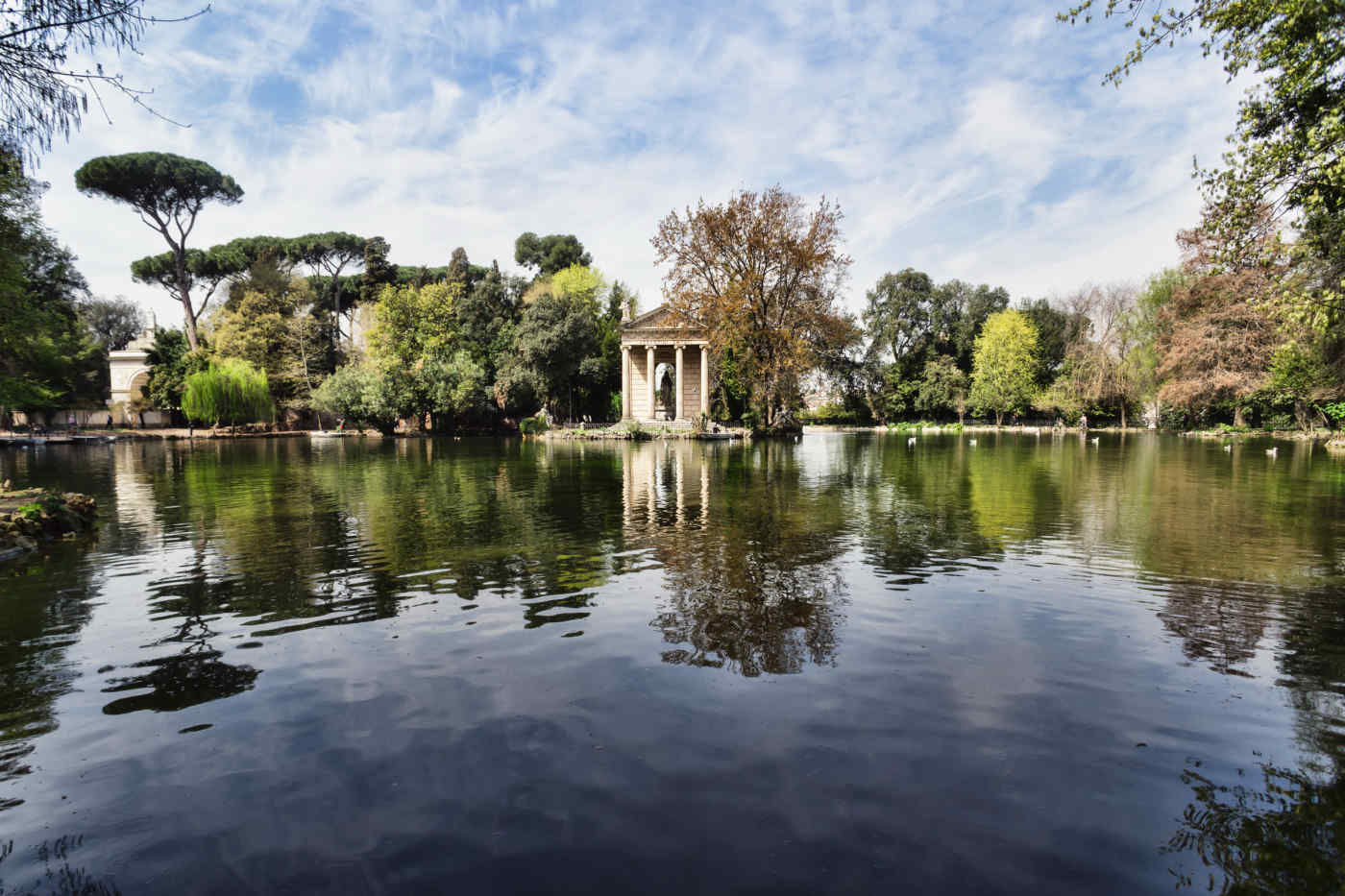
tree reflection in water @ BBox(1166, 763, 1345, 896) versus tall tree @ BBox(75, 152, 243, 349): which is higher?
tall tree @ BBox(75, 152, 243, 349)

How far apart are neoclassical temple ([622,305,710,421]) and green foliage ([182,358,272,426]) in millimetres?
31878

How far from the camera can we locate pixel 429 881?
331 centimetres

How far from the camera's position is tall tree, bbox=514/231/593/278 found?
3536 inches

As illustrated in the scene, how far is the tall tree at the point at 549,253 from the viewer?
3536 inches

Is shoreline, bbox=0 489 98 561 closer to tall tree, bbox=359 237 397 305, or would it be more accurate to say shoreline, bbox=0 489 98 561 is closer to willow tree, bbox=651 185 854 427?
willow tree, bbox=651 185 854 427

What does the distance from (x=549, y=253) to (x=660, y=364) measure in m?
38.2

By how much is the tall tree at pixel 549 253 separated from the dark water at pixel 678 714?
8209 cm

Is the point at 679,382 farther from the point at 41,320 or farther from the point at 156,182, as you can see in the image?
the point at 156,182

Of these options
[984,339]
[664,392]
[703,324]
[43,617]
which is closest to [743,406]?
[664,392]

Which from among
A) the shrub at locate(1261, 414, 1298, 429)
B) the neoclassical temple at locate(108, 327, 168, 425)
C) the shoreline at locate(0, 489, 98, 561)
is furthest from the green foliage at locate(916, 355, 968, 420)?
the neoclassical temple at locate(108, 327, 168, 425)

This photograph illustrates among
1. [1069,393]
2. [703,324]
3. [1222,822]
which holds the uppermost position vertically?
[703,324]

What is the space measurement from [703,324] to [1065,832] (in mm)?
44286

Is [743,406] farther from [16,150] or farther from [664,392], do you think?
[16,150]

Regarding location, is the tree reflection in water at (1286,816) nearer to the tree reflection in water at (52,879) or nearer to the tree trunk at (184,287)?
the tree reflection in water at (52,879)
